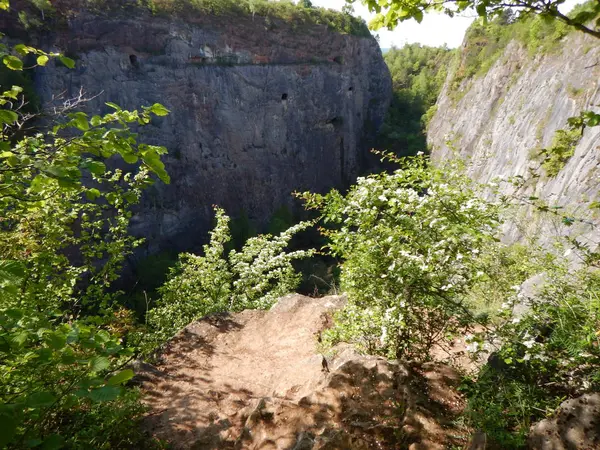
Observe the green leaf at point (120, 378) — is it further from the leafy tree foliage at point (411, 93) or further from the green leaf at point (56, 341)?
the leafy tree foliage at point (411, 93)

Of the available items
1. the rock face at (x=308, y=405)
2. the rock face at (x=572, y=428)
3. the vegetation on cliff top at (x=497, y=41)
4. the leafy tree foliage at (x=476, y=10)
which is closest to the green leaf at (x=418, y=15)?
the leafy tree foliage at (x=476, y=10)

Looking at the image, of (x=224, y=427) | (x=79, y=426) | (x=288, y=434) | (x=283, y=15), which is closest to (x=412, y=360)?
(x=288, y=434)

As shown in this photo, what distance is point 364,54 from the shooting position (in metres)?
31.5

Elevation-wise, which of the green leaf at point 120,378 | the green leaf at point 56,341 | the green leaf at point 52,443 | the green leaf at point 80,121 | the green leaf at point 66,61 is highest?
the green leaf at point 66,61

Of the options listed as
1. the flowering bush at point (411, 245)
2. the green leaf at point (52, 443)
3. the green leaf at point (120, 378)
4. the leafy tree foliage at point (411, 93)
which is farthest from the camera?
the leafy tree foliage at point (411, 93)

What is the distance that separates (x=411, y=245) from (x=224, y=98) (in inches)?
957

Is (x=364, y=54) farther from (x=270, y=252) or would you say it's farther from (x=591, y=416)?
(x=591, y=416)

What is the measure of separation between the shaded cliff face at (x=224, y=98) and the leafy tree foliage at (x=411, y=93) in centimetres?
434

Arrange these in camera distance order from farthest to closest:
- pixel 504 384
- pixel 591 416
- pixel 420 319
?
pixel 420 319 → pixel 504 384 → pixel 591 416

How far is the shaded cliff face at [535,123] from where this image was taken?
847 centimetres

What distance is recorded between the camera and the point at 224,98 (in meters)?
24.9

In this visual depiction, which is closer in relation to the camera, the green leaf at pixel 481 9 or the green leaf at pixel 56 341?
the green leaf at pixel 56 341

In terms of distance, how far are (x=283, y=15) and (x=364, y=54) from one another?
886 cm

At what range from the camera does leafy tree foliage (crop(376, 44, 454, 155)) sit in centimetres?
3055
